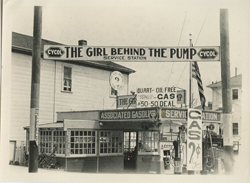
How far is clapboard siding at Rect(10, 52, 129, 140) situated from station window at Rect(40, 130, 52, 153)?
0.38m

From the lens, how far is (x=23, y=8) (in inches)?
446

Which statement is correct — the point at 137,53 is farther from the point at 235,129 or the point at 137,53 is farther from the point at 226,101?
the point at 235,129

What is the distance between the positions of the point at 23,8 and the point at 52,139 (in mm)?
4090

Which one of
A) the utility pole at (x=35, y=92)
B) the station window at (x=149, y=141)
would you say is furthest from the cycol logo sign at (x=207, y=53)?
the utility pole at (x=35, y=92)

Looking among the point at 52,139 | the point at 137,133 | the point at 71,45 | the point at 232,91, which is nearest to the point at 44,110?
the point at 52,139

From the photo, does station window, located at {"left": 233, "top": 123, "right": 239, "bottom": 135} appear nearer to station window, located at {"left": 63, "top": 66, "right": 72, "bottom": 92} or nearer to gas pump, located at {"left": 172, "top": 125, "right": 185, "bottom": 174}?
gas pump, located at {"left": 172, "top": 125, "right": 185, "bottom": 174}

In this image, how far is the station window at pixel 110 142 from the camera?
553 inches

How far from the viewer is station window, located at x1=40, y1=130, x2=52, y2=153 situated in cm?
1236

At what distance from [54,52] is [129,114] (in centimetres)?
318

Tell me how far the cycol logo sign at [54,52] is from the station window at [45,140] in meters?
2.70

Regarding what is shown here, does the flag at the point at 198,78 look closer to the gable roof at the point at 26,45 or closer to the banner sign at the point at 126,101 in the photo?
the gable roof at the point at 26,45

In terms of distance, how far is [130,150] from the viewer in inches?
580

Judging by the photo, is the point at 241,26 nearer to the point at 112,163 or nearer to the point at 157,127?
the point at 157,127

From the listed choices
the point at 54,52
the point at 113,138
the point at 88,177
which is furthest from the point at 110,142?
the point at 54,52
